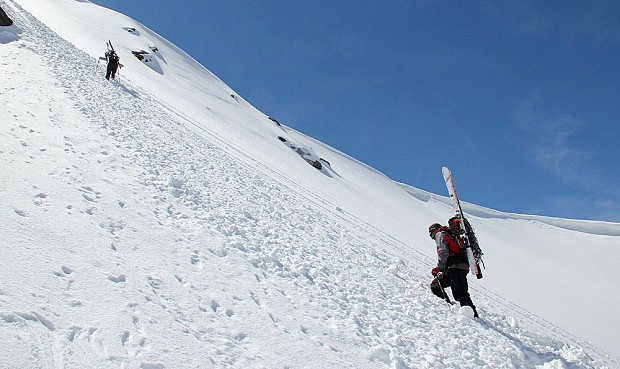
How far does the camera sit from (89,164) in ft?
28.3

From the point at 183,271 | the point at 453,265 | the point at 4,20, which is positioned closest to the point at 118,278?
the point at 183,271

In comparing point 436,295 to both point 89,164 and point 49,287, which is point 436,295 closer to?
point 49,287

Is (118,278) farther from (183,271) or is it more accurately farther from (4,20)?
(4,20)

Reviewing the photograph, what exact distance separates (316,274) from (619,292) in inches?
896

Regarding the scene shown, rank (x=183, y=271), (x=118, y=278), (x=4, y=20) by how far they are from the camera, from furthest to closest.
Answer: (x=4, y=20)
(x=183, y=271)
(x=118, y=278)

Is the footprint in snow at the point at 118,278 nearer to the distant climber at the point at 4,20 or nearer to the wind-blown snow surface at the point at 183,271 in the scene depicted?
the wind-blown snow surface at the point at 183,271

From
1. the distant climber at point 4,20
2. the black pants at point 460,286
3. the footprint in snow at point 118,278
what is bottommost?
the footprint in snow at point 118,278

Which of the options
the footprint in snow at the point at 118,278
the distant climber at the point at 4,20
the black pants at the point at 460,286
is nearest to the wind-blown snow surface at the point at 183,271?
the footprint in snow at the point at 118,278

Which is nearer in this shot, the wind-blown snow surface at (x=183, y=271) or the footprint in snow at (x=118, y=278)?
the wind-blown snow surface at (x=183, y=271)

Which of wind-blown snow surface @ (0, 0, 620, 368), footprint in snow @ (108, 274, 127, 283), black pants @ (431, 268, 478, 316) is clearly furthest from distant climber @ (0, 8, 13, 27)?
black pants @ (431, 268, 478, 316)

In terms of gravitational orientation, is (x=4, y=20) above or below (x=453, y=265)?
above

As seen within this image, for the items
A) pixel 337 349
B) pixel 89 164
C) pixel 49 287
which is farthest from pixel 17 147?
pixel 337 349

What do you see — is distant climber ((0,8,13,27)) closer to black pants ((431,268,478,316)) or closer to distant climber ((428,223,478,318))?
distant climber ((428,223,478,318))

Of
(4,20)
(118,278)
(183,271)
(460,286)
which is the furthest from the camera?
(4,20)
